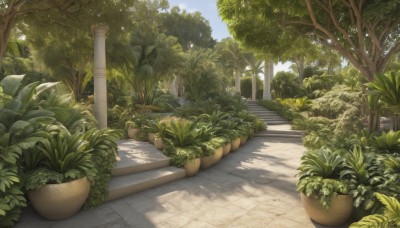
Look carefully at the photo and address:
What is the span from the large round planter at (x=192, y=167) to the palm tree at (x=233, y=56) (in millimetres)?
24538

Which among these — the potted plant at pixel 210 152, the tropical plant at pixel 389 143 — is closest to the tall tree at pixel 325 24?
the tropical plant at pixel 389 143

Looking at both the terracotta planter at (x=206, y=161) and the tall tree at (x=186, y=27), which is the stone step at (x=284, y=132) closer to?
the terracotta planter at (x=206, y=161)

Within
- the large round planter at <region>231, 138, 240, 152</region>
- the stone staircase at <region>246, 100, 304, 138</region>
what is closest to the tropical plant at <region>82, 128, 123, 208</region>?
the large round planter at <region>231, 138, 240, 152</region>

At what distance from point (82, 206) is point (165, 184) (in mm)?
1828

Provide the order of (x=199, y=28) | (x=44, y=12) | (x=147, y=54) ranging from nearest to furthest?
(x=44, y=12) < (x=147, y=54) < (x=199, y=28)

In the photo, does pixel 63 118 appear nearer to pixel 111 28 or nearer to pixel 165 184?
pixel 165 184

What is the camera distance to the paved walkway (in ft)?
13.1

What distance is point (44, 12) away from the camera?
7.71 metres

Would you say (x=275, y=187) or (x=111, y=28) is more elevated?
(x=111, y=28)

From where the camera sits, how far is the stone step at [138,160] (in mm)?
5719

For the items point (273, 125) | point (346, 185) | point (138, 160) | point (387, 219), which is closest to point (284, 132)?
point (273, 125)

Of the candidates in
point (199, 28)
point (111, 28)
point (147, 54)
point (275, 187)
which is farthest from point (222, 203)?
point (199, 28)

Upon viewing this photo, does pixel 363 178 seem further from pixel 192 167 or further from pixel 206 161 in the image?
pixel 206 161

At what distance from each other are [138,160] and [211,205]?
2395mm
